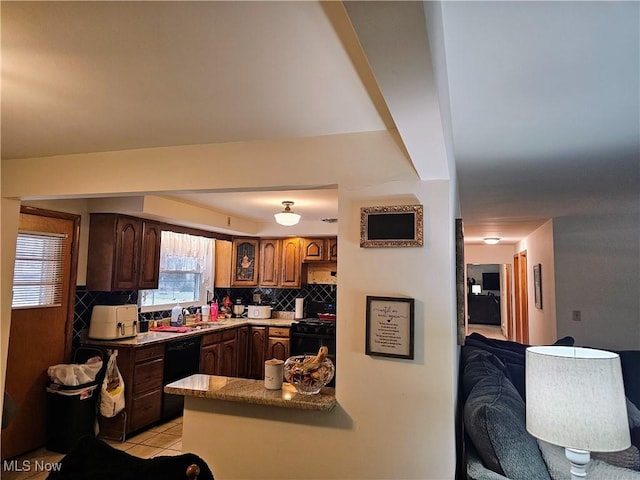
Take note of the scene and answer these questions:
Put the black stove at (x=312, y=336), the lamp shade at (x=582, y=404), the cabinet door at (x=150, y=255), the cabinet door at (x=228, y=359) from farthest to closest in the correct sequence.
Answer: the black stove at (x=312, y=336) < the cabinet door at (x=228, y=359) < the cabinet door at (x=150, y=255) < the lamp shade at (x=582, y=404)

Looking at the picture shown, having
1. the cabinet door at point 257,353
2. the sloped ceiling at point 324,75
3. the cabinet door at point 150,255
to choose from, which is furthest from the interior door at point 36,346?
the cabinet door at point 257,353

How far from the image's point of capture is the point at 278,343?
5367 millimetres

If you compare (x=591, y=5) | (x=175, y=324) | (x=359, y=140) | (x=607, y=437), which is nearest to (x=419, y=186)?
(x=359, y=140)

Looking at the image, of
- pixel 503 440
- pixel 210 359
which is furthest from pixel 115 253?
pixel 503 440

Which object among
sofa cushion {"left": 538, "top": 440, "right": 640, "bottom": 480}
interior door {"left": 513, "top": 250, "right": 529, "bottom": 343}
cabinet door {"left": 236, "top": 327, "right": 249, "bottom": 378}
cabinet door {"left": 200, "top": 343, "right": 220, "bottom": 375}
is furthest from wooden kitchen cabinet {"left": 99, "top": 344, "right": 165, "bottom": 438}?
interior door {"left": 513, "top": 250, "right": 529, "bottom": 343}

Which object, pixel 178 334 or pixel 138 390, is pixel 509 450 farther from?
pixel 178 334

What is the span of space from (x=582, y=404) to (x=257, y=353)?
14.7 ft

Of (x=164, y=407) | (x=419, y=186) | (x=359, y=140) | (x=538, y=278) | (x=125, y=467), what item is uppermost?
(x=359, y=140)

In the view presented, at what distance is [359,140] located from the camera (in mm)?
2121

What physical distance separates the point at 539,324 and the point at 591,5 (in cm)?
562

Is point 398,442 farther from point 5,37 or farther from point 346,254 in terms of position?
point 5,37

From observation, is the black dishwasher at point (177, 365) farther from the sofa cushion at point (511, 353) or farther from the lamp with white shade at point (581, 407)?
the lamp with white shade at point (581, 407)

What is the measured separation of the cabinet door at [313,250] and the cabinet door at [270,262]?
0.42 meters

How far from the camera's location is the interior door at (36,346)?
3.22m
